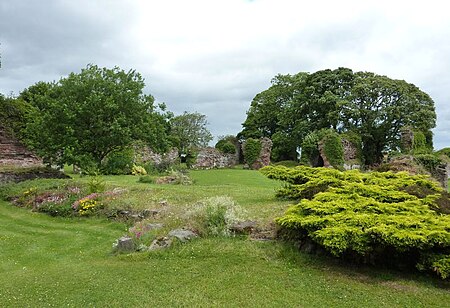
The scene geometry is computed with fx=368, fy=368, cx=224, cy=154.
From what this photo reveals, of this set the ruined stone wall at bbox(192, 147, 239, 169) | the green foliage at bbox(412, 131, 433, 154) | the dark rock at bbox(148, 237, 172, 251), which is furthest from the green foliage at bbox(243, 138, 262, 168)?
the dark rock at bbox(148, 237, 172, 251)

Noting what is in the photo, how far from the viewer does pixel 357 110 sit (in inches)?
1204

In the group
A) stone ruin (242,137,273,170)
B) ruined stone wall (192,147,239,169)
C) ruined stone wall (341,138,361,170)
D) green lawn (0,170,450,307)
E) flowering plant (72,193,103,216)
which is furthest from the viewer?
ruined stone wall (192,147,239,169)

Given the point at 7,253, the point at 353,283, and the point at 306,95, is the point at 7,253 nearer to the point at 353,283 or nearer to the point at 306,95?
the point at 353,283

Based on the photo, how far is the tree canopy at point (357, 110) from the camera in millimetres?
30438

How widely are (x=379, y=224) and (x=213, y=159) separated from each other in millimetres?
28604

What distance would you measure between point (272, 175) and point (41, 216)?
7.69 m

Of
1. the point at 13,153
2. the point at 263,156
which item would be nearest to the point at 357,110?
the point at 263,156

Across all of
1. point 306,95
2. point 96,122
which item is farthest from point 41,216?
point 306,95

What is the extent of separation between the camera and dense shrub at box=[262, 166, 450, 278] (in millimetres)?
5035

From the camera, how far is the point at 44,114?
16.0 meters

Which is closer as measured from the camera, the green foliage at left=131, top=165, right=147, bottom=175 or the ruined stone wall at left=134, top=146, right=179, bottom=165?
the green foliage at left=131, top=165, right=147, bottom=175

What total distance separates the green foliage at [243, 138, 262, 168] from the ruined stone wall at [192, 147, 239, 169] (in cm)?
335

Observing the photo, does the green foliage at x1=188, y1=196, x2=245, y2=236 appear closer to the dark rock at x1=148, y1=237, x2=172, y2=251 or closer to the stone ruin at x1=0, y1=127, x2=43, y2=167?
the dark rock at x1=148, y1=237, x2=172, y2=251

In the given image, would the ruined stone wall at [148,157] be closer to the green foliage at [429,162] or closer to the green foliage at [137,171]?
the green foliage at [137,171]
